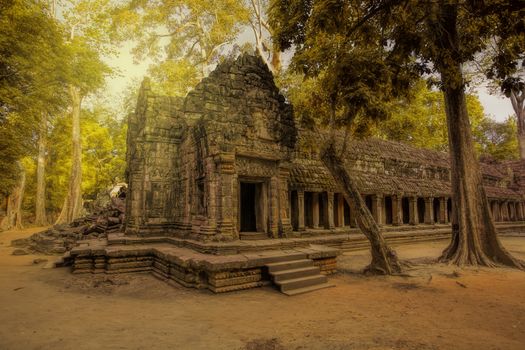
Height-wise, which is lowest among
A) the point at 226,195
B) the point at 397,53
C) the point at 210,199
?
the point at 210,199

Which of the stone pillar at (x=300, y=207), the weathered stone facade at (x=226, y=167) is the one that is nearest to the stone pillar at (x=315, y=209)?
the weathered stone facade at (x=226, y=167)

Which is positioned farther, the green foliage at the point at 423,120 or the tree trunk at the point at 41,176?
the green foliage at the point at 423,120

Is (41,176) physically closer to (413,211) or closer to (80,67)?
(80,67)

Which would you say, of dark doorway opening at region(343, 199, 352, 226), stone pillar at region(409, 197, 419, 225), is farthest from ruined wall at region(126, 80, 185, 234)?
stone pillar at region(409, 197, 419, 225)

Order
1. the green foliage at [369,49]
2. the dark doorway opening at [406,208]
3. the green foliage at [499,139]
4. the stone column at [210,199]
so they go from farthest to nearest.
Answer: the green foliage at [499,139]
the dark doorway opening at [406,208]
the stone column at [210,199]
the green foliage at [369,49]

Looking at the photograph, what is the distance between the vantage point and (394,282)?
8211mm

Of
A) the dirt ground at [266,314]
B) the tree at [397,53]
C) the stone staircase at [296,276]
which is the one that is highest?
the tree at [397,53]

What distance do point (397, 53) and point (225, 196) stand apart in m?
6.48

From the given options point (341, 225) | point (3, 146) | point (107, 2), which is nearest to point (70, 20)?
point (107, 2)

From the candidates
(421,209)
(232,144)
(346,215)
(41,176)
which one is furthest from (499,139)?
(41,176)

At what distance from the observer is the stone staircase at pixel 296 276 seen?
7.36 m

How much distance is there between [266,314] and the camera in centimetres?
580

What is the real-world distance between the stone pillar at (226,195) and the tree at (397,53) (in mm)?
3645

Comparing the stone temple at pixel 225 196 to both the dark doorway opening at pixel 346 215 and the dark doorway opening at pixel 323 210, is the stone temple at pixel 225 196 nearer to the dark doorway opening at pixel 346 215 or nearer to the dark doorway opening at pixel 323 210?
the dark doorway opening at pixel 323 210
